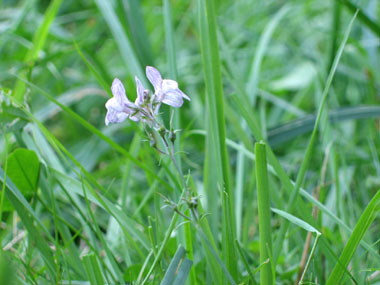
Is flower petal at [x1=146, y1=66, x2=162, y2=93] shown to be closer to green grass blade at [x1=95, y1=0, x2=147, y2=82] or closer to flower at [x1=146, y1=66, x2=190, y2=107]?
flower at [x1=146, y1=66, x2=190, y2=107]

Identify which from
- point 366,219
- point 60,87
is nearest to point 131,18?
point 60,87

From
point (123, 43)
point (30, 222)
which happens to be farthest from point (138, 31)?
point (30, 222)

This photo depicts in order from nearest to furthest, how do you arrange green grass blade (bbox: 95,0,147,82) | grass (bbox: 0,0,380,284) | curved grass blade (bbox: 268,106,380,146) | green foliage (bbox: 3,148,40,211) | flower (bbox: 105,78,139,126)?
1. flower (bbox: 105,78,139,126)
2. grass (bbox: 0,0,380,284)
3. green foliage (bbox: 3,148,40,211)
4. green grass blade (bbox: 95,0,147,82)
5. curved grass blade (bbox: 268,106,380,146)

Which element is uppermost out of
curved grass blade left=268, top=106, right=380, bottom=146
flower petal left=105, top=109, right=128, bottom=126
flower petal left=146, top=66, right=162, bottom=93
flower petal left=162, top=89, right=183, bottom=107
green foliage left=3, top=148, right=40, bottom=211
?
flower petal left=146, top=66, right=162, bottom=93

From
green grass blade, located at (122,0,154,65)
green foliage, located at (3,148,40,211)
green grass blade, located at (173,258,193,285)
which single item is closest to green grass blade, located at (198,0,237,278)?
green grass blade, located at (173,258,193,285)

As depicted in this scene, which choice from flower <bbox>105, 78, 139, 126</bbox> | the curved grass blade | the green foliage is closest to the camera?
flower <bbox>105, 78, 139, 126</bbox>

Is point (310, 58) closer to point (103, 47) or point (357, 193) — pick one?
point (357, 193)

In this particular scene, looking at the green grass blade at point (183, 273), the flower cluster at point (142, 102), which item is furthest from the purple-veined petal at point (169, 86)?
the green grass blade at point (183, 273)

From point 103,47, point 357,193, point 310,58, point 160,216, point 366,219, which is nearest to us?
point 366,219
